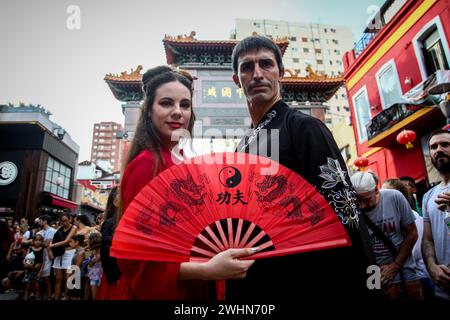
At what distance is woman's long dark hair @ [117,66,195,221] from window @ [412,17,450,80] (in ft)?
25.9

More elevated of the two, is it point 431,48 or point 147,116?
point 431,48

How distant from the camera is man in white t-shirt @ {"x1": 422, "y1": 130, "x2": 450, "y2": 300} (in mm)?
1711

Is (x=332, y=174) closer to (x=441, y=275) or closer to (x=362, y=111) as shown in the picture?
Answer: (x=441, y=275)

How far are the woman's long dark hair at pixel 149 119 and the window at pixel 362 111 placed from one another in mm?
9911

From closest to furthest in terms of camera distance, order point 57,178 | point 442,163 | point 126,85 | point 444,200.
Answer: point 444,200, point 442,163, point 126,85, point 57,178

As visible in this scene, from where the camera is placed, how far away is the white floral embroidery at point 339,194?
90 cm

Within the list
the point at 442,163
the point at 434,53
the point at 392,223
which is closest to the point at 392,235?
the point at 392,223

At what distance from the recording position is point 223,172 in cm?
100

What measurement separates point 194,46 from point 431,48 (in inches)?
340

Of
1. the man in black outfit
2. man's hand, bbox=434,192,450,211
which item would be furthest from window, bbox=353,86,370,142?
the man in black outfit

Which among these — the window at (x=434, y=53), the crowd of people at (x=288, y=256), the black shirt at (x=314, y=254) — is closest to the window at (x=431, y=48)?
the window at (x=434, y=53)

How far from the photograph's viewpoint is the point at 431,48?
23.1 feet

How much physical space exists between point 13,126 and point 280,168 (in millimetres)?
16074
